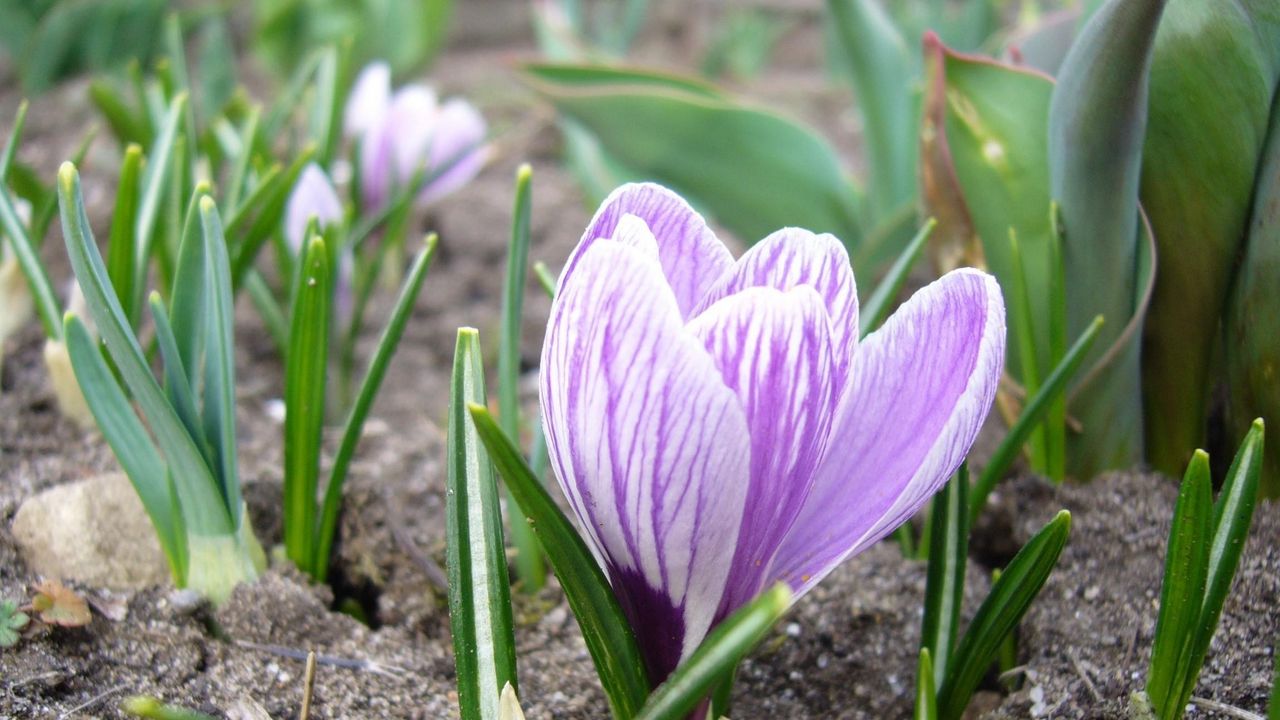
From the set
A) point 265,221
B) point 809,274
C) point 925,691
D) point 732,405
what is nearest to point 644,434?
point 732,405

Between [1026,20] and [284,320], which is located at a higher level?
[1026,20]

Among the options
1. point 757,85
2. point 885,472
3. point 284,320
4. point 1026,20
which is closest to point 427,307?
point 284,320

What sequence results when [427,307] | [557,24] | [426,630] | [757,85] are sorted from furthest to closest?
1. [757,85]
2. [557,24]
3. [427,307]
4. [426,630]

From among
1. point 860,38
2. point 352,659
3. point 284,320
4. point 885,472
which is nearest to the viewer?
point 885,472

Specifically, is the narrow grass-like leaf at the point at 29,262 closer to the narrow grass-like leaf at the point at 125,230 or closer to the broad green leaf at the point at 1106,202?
the narrow grass-like leaf at the point at 125,230

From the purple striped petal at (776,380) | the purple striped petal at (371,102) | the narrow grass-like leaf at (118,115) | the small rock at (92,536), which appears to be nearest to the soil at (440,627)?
the small rock at (92,536)

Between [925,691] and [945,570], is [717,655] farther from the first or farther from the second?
[945,570]

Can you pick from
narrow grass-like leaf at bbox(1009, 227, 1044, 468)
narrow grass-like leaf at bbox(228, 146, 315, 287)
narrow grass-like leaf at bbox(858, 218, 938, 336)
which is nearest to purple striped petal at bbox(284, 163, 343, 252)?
narrow grass-like leaf at bbox(228, 146, 315, 287)

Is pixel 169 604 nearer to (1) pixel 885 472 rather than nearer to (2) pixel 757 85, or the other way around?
(1) pixel 885 472
